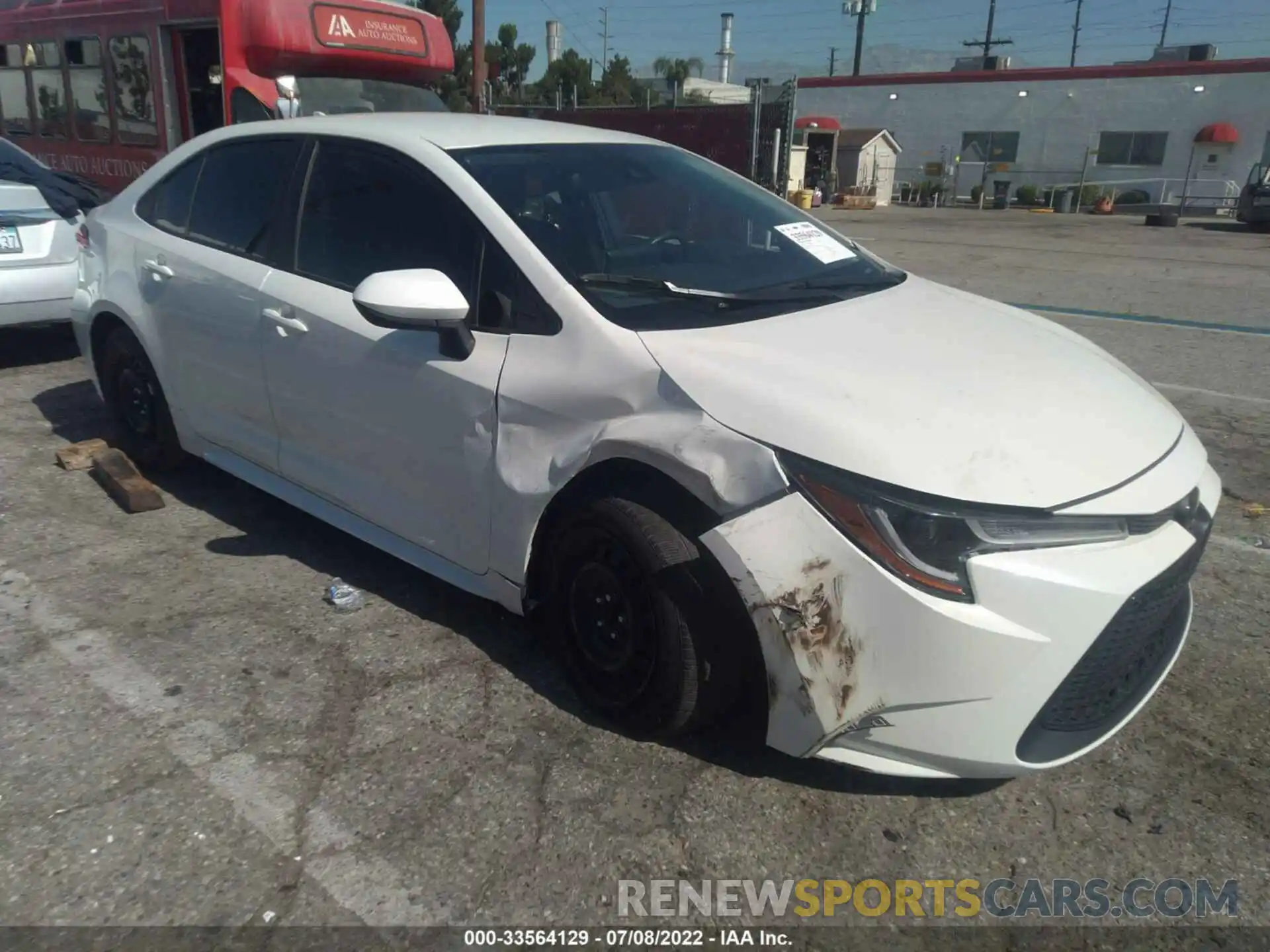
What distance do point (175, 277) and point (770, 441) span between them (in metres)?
2.83

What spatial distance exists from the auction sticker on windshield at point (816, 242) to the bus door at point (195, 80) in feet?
25.6

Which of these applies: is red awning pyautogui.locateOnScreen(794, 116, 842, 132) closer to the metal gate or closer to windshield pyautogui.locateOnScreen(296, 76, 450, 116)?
the metal gate

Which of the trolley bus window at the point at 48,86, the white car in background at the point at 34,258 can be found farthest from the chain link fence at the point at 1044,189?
the white car in background at the point at 34,258

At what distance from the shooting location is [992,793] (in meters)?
2.65

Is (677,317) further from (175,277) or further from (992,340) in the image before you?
(175,277)

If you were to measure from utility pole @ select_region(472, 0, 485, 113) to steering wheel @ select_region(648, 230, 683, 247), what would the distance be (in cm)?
1208

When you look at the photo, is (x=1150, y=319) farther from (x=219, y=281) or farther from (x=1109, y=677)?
(x=219, y=281)

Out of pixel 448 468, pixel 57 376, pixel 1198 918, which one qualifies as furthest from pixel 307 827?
pixel 57 376

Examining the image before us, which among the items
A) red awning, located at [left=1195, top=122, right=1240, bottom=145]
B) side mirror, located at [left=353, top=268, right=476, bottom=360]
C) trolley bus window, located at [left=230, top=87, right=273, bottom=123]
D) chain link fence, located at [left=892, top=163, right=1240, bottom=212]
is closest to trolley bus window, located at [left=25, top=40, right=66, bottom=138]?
trolley bus window, located at [left=230, top=87, right=273, bottom=123]

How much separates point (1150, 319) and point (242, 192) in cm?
864

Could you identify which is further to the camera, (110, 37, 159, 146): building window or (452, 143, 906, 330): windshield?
(110, 37, 159, 146): building window

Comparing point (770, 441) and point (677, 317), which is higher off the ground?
point (677, 317)

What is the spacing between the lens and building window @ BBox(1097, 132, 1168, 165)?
3800cm

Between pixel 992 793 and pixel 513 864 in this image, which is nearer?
pixel 513 864
